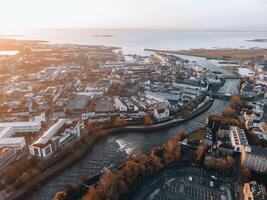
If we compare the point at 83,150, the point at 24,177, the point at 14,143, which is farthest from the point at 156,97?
the point at 24,177

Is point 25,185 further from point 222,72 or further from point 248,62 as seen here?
point 248,62

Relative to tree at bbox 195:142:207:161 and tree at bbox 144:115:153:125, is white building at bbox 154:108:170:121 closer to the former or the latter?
tree at bbox 144:115:153:125

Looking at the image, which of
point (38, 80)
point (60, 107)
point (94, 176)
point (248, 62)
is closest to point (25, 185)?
point (94, 176)

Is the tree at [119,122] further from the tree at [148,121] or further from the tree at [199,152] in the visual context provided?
the tree at [199,152]

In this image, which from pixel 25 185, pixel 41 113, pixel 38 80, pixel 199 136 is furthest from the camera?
pixel 38 80

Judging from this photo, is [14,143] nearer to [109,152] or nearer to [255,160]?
[109,152]
